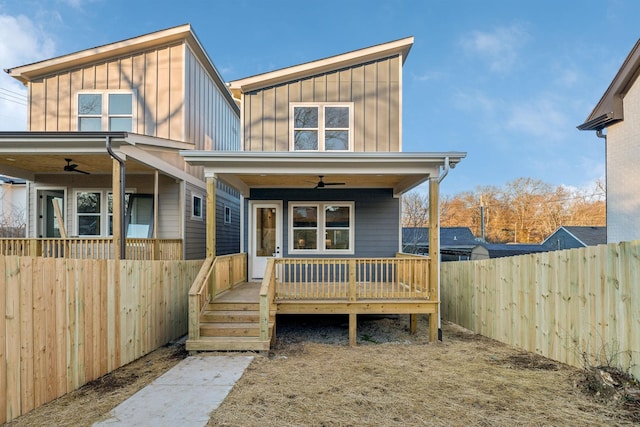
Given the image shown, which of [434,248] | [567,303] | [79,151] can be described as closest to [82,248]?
[79,151]

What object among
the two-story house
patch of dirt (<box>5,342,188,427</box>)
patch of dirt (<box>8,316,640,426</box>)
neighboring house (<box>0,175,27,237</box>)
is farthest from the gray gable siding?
neighboring house (<box>0,175,27,237</box>)

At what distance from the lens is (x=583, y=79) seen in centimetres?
2955

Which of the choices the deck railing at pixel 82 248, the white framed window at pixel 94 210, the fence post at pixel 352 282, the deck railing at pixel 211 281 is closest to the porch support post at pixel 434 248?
the fence post at pixel 352 282

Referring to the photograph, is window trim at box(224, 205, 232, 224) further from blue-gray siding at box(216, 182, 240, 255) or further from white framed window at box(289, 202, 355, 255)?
white framed window at box(289, 202, 355, 255)

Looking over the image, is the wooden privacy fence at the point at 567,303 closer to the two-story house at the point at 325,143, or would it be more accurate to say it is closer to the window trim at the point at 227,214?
the two-story house at the point at 325,143

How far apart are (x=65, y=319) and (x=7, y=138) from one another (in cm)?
501

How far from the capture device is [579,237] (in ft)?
58.8

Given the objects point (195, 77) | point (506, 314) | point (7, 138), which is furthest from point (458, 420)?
point (195, 77)

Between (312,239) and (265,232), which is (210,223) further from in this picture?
(312,239)

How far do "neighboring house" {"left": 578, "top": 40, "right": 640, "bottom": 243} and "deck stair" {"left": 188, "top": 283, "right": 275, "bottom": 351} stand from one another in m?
8.72

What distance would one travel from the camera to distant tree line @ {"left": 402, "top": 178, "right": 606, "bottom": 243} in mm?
32469

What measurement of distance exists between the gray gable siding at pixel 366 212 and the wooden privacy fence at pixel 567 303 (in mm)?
2370

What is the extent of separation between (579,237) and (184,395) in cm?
1956

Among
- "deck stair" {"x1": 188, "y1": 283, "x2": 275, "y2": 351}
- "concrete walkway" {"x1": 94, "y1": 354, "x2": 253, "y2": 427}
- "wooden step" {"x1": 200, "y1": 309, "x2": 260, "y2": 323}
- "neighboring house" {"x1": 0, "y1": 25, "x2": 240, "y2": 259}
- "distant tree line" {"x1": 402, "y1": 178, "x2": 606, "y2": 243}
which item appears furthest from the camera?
"distant tree line" {"x1": 402, "y1": 178, "x2": 606, "y2": 243}
